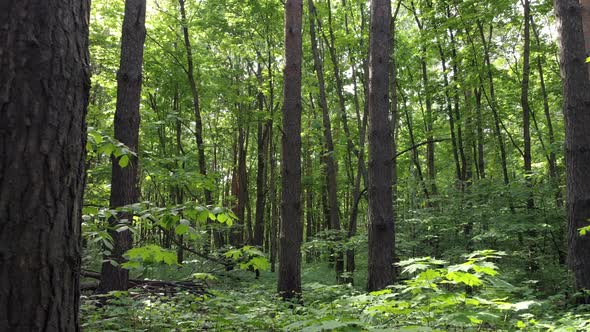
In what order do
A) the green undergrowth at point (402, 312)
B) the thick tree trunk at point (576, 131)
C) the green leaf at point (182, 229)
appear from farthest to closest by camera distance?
the thick tree trunk at point (576, 131)
the green undergrowth at point (402, 312)
the green leaf at point (182, 229)

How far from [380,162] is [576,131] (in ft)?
10.3

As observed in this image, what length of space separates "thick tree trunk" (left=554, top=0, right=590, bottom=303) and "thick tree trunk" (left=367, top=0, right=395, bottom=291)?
283 centimetres

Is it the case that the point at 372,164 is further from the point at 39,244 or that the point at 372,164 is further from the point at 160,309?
the point at 39,244

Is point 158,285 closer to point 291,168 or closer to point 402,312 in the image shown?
point 291,168

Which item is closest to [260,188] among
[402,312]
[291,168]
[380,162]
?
[291,168]

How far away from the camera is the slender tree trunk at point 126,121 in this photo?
22.4ft

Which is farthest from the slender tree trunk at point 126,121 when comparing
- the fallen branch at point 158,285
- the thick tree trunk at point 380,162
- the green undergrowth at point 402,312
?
the thick tree trunk at point 380,162

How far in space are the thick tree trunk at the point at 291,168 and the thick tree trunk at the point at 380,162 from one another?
152 centimetres

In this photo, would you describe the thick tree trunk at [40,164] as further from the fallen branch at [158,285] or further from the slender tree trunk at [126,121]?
the fallen branch at [158,285]

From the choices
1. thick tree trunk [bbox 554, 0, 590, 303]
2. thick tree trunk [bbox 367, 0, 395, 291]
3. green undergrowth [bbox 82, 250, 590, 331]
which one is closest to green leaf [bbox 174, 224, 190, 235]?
green undergrowth [bbox 82, 250, 590, 331]

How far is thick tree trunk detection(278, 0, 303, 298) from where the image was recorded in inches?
305

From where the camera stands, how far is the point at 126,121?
696cm

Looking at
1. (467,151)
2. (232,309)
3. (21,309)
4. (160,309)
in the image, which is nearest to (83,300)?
(160,309)

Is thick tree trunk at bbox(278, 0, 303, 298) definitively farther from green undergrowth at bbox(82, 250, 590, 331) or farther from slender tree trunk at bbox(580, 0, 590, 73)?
slender tree trunk at bbox(580, 0, 590, 73)
